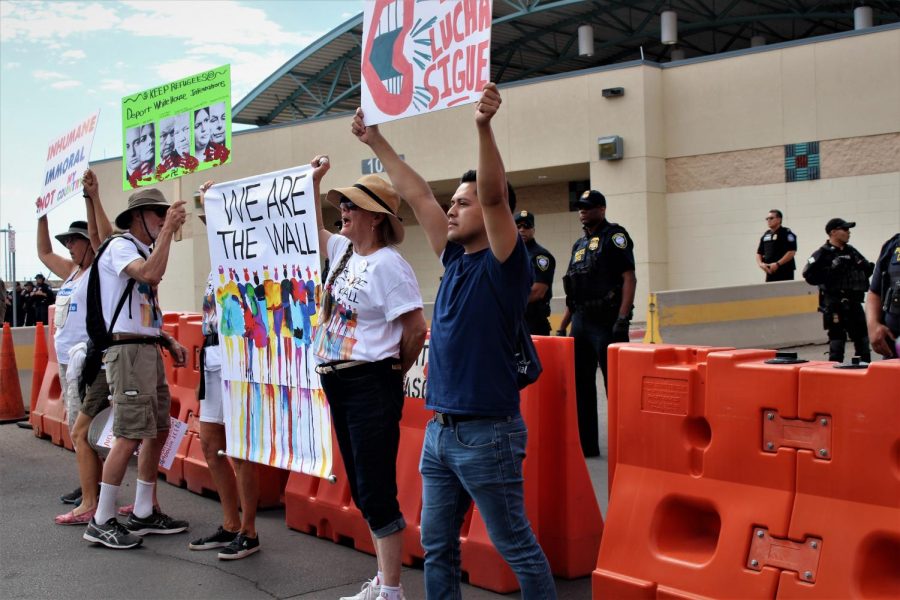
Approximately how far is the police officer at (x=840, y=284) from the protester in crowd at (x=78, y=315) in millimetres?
8395

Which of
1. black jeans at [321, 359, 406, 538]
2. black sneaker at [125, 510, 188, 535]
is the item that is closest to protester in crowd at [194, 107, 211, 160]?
black sneaker at [125, 510, 188, 535]

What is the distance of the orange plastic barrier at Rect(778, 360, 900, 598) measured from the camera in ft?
11.8

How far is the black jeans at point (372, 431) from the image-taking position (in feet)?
14.1

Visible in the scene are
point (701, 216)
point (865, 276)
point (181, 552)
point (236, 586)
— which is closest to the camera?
point (236, 586)

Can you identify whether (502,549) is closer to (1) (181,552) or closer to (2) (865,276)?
(1) (181,552)

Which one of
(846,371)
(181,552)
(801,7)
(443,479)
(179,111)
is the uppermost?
(801,7)

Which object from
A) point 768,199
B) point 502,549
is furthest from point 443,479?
point 768,199

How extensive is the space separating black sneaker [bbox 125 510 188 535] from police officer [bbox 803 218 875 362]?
330 inches

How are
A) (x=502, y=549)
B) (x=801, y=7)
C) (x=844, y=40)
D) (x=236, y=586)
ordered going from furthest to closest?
(x=801, y=7) → (x=844, y=40) → (x=236, y=586) → (x=502, y=549)

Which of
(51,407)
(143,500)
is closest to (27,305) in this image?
(51,407)

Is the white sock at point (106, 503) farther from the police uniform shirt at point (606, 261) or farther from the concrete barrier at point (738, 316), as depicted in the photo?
the concrete barrier at point (738, 316)

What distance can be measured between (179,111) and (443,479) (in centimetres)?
396

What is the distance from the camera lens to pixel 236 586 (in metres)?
5.06

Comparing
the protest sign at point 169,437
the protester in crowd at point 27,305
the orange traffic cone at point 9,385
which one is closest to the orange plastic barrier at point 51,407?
the orange traffic cone at point 9,385
